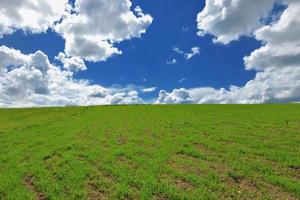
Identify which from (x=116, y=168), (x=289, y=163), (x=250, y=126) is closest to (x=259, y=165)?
(x=289, y=163)

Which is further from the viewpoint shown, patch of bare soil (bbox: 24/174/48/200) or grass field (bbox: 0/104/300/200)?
grass field (bbox: 0/104/300/200)

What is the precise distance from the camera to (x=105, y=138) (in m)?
27.4

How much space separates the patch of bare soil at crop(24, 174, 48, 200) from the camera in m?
13.3

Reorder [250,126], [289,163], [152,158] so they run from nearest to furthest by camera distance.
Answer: [289,163], [152,158], [250,126]

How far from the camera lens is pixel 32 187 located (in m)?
14.5

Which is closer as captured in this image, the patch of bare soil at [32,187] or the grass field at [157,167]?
the patch of bare soil at [32,187]

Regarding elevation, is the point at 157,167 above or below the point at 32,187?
above

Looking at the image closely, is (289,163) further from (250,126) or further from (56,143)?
(56,143)

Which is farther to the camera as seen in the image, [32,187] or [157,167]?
[157,167]

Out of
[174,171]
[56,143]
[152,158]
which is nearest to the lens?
[174,171]

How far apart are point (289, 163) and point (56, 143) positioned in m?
17.5

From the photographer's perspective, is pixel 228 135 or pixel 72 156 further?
pixel 228 135

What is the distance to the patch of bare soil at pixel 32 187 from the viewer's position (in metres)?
13.3

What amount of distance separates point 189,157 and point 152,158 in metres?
2.39
